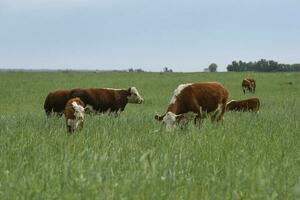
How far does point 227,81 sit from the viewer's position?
47812 millimetres

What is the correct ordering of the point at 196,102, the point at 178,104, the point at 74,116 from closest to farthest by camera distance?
the point at 74,116
the point at 178,104
the point at 196,102

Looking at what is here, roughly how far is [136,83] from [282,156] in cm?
3960

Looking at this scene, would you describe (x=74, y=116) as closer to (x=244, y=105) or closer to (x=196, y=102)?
(x=196, y=102)

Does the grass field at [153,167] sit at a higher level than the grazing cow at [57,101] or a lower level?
higher

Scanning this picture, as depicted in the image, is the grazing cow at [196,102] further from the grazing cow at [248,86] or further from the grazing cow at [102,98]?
the grazing cow at [248,86]

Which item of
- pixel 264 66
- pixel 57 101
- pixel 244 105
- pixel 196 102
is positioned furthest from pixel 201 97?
pixel 264 66

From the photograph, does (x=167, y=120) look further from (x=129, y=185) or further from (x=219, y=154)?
(x=129, y=185)

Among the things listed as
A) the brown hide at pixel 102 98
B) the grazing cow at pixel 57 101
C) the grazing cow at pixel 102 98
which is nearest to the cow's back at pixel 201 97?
the grazing cow at pixel 102 98

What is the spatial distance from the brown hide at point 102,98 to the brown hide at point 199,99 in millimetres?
5325

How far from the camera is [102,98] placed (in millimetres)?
17016

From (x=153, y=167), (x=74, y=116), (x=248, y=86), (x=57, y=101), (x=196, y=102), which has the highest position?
(x=153, y=167)

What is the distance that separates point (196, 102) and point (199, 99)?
0.23 meters

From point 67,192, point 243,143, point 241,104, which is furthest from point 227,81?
point 67,192

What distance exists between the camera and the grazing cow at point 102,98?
16.4m
